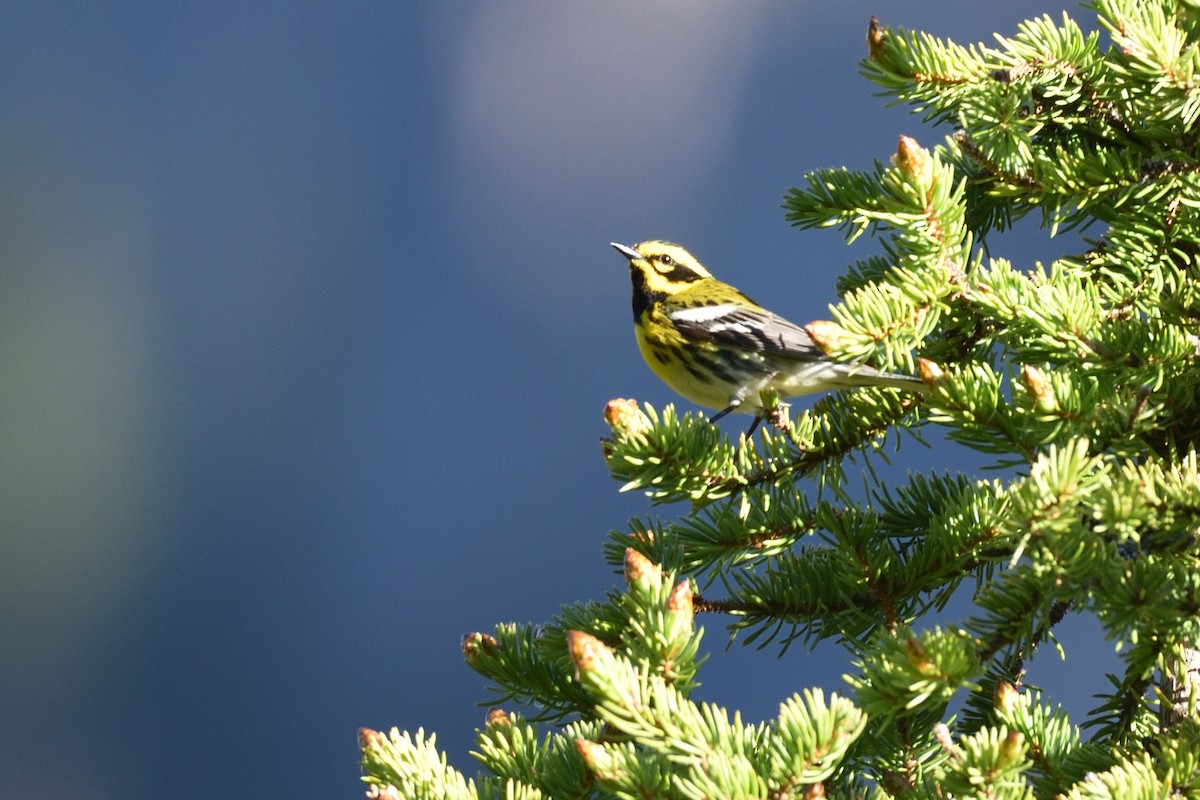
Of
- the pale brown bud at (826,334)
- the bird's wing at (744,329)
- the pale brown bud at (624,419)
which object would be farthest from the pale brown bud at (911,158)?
the bird's wing at (744,329)

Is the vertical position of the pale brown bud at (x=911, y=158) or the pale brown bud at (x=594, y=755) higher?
the pale brown bud at (x=911, y=158)

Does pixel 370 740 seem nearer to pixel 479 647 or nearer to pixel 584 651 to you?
pixel 479 647

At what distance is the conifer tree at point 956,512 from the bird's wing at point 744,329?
42 centimetres

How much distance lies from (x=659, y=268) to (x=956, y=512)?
1.15 meters

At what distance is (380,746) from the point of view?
2.24 feet

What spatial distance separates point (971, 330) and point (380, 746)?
1.76 feet

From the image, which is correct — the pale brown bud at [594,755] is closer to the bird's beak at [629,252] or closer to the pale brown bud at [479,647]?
the pale brown bud at [479,647]

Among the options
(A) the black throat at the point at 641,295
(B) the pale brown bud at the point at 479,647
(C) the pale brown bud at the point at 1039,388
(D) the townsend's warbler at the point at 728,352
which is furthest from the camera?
(A) the black throat at the point at 641,295

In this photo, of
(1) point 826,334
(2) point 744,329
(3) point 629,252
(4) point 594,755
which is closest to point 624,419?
(1) point 826,334

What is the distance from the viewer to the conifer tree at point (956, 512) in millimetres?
572

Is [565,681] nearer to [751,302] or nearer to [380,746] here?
[380,746]

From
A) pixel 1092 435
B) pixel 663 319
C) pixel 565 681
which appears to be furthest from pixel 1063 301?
pixel 663 319

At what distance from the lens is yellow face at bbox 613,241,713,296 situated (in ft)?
6.10

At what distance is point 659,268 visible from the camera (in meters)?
1.88
